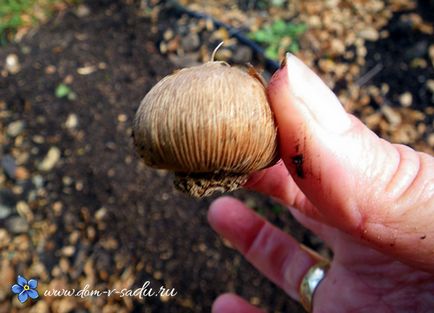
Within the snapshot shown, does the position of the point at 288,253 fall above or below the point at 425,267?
below

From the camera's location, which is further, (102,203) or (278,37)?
(278,37)

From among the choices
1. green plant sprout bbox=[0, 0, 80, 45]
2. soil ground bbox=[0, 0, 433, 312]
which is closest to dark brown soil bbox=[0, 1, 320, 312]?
soil ground bbox=[0, 0, 433, 312]

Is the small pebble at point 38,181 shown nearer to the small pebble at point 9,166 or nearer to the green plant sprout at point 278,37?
the small pebble at point 9,166

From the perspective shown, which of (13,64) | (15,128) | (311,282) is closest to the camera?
(311,282)

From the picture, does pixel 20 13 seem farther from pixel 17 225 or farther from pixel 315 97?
pixel 315 97

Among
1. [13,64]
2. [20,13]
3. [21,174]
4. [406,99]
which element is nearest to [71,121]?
[21,174]

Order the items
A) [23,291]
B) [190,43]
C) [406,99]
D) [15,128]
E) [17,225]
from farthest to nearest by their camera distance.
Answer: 1. [190,43]
2. [406,99]
3. [15,128]
4. [17,225]
5. [23,291]

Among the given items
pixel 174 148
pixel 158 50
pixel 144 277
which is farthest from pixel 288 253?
pixel 158 50

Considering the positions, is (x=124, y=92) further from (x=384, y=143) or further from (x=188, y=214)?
(x=384, y=143)
